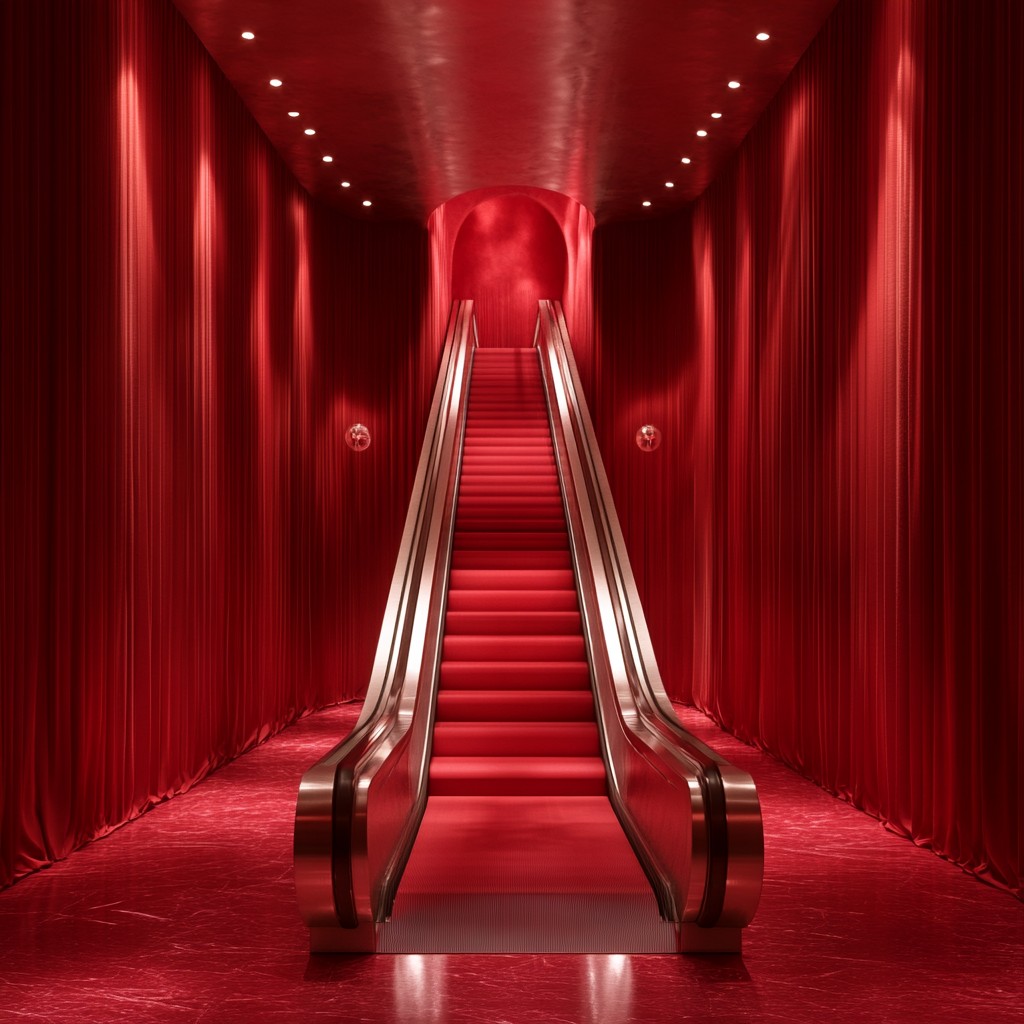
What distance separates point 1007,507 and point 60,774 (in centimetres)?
483

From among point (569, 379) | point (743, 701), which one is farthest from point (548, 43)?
point (743, 701)

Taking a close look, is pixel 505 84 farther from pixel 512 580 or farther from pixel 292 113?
pixel 512 580

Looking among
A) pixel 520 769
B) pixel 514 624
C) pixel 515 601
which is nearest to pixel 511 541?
pixel 515 601

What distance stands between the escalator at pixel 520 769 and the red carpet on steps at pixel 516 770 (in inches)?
0.6

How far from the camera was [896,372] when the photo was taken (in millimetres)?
6078

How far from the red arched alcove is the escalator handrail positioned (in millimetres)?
10408

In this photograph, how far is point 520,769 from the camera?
6348 mm

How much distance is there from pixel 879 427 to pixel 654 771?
109 inches

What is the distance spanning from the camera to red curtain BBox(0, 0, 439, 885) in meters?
5.05

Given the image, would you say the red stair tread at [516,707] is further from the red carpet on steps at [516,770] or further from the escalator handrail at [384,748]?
the escalator handrail at [384,748]

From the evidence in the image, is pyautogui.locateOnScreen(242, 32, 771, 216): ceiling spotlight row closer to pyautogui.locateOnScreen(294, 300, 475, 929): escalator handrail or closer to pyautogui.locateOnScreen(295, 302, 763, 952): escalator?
pyautogui.locateOnScreen(295, 302, 763, 952): escalator

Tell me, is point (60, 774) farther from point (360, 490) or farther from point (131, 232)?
point (360, 490)

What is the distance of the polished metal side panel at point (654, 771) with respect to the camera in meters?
3.91

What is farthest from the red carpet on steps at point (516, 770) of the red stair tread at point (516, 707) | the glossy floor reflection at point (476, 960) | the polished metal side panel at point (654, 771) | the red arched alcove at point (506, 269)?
the red arched alcove at point (506, 269)
